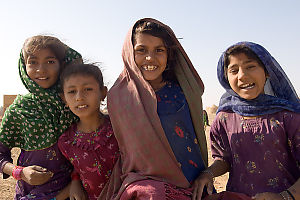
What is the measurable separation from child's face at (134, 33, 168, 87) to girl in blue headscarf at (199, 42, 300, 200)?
2.26 feet

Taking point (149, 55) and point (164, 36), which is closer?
point (149, 55)

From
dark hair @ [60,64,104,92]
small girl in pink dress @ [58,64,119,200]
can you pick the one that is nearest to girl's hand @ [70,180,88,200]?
small girl in pink dress @ [58,64,119,200]

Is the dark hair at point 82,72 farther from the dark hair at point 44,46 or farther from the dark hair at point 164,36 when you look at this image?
the dark hair at point 164,36

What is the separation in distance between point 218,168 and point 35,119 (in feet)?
6.12

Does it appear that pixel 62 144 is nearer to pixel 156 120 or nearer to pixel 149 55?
pixel 156 120

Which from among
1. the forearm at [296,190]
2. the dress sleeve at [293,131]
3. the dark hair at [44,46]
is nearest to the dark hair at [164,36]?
the dark hair at [44,46]

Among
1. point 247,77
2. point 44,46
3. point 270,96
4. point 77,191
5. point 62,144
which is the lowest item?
point 77,191

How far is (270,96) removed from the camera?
8.68 ft

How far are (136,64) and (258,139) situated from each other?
1319 mm

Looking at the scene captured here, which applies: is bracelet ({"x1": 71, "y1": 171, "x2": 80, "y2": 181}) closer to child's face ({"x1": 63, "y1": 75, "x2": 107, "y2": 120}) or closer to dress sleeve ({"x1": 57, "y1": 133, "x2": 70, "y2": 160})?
dress sleeve ({"x1": 57, "y1": 133, "x2": 70, "y2": 160})

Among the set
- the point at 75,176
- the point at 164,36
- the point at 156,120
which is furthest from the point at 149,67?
the point at 75,176

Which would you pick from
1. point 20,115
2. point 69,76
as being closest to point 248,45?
point 69,76

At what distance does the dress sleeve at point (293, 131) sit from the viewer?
2.45 metres

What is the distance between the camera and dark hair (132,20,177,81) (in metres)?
2.77
